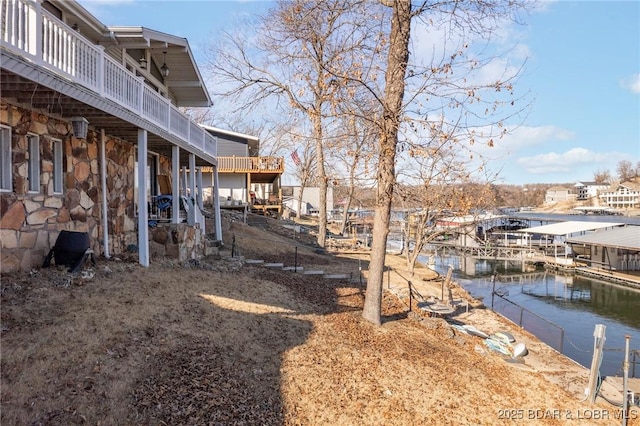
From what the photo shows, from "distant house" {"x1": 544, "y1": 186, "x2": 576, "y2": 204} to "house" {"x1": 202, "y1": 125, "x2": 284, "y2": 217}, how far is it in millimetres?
122911

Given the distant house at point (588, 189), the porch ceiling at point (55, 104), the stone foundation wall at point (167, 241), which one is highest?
the distant house at point (588, 189)

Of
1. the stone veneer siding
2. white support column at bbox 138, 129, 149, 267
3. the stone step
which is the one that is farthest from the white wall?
white support column at bbox 138, 129, 149, 267

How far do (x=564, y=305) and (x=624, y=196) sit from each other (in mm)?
105103

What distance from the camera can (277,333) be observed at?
7.39 m

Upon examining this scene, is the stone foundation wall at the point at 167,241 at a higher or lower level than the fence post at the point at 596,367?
higher

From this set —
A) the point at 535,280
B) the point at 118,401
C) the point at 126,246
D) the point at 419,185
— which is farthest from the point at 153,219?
the point at 535,280

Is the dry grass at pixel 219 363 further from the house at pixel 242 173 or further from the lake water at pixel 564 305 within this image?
the house at pixel 242 173

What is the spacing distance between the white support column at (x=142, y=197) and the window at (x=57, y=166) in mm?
1444

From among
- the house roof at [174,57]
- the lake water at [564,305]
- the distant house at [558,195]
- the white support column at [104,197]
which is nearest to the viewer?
the white support column at [104,197]

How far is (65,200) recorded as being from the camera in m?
8.09

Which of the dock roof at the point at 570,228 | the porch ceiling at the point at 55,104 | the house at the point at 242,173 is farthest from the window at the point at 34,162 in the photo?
the dock roof at the point at 570,228

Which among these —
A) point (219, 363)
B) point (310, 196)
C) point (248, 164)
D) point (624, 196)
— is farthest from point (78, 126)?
point (624, 196)

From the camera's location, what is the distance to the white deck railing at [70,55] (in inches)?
209

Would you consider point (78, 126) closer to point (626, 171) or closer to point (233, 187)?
point (233, 187)
